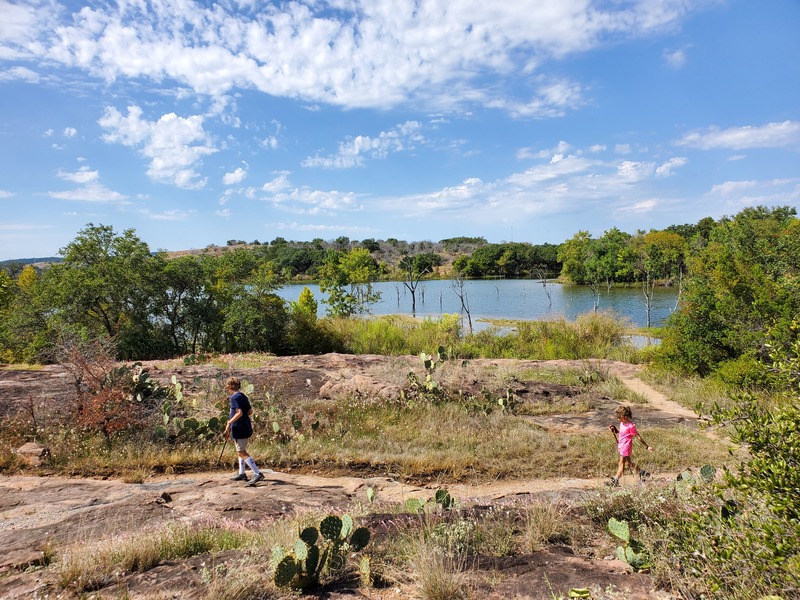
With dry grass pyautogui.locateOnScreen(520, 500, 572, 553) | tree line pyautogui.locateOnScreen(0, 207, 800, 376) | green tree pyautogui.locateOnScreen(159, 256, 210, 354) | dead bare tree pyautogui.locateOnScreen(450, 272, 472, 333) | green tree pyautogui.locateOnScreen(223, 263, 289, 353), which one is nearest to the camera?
dry grass pyautogui.locateOnScreen(520, 500, 572, 553)

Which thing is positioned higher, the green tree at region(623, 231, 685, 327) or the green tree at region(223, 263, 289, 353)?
the green tree at region(623, 231, 685, 327)

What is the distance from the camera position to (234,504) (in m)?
6.45

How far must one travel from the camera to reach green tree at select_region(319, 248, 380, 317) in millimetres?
33875

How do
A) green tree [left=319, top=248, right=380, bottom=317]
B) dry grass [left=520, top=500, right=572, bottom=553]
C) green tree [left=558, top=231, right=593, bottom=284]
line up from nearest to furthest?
dry grass [left=520, top=500, right=572, bottom=553] → green tree [left=319, top=248, right=380, bottom=317] → green tree [left=558, top=231, right=593, bottom=284]

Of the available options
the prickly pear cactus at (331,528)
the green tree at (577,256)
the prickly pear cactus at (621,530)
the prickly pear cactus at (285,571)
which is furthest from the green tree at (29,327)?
the green tree at (577,256)

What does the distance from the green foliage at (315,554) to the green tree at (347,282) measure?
2782 centimetres

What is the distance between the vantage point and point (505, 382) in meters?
14.1

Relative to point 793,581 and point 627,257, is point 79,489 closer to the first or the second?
point 793,581

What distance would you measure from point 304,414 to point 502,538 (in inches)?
279

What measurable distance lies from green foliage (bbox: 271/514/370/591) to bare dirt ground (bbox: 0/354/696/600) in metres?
0.23

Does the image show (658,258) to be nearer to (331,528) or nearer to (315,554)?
(331,528)

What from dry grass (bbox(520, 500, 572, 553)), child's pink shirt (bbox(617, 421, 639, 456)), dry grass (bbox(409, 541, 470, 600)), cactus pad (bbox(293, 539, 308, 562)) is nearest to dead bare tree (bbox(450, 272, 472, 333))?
child's pink shirt (bbox(617, 421, 639, 456))

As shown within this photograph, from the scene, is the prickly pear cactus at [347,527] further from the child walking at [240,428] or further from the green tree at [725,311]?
the green tree at [725,311]

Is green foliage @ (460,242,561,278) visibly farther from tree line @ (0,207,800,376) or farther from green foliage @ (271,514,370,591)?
green foliage @ (271,514,370,591)
